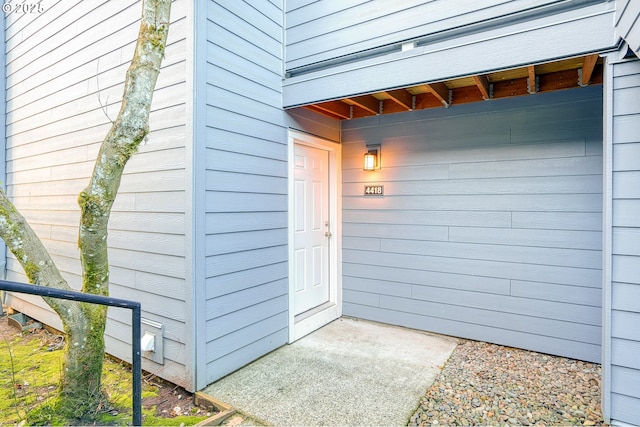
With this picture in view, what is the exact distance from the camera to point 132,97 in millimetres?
2098

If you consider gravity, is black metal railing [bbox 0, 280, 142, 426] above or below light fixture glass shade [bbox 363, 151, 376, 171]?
below

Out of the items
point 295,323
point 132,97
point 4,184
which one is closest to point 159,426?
point 295,323

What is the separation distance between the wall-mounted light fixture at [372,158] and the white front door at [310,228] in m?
0.51

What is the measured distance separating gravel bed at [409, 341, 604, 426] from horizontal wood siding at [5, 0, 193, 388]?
1.93m

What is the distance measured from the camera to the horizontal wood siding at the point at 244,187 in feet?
8.78

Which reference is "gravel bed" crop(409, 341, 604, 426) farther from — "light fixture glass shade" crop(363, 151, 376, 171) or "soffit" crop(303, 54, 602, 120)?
"soffit" crop(303, 54, 602, 120)

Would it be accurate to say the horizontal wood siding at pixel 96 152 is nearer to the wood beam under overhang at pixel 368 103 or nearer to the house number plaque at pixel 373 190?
the wood beam under overhang at pixel 368 103

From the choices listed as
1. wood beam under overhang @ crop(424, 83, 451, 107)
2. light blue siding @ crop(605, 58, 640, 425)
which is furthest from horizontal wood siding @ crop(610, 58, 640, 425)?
wood beam under overhang @ crop(424, 83, 451, 107)

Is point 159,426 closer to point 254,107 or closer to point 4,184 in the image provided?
point 254,107

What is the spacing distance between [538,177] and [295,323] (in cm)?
276

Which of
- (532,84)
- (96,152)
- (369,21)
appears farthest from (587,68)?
(96,152)

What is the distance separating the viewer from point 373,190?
13.2ft

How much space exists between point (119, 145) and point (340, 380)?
2.33 m

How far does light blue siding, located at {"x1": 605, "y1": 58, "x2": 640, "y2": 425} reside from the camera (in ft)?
6.82
